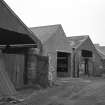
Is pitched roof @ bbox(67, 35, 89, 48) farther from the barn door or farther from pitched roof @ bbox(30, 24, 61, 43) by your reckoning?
the barn door

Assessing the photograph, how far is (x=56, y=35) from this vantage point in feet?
74.4

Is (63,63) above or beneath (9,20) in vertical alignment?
beneath

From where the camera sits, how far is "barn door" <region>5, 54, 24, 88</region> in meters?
12.8

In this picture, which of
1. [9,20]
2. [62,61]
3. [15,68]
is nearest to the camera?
[9,20]

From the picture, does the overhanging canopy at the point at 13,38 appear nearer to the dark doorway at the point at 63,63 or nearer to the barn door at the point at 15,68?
the barn door at the point at 15,68

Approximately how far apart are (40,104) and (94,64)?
22978 mm

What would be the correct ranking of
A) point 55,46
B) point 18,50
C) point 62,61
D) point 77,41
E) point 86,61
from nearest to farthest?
1. point 18,50
2. point 55,46
3. point 62,61
4. point 77,41
5. point 86,61

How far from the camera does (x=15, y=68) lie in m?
13.1

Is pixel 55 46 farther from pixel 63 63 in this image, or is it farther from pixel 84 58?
pixel 84 58

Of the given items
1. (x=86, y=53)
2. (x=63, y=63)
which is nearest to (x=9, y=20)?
(x=63, y=63)

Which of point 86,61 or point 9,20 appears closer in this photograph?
point 9,20

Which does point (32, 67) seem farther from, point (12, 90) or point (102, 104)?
point (102, 104)

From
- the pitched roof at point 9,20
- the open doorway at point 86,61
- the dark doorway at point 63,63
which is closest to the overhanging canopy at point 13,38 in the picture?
the pitched roof at point 9,20

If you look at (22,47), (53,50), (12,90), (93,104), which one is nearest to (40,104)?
(12,90)
